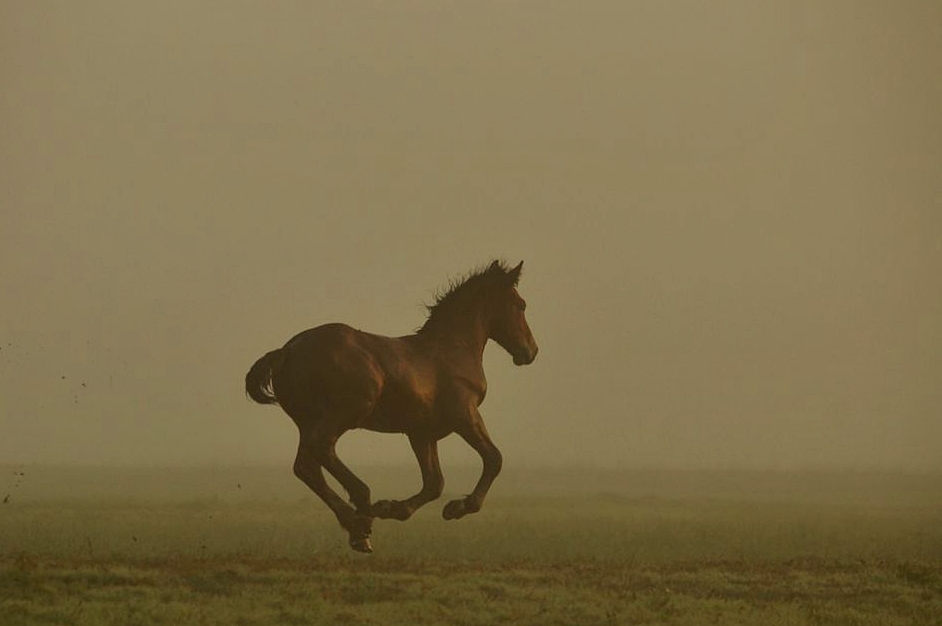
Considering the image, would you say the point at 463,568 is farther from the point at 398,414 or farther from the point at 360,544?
the point at 398,414

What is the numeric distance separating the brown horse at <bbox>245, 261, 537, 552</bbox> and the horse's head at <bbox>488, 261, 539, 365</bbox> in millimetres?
12

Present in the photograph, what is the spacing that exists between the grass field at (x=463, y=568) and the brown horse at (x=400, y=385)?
948mm

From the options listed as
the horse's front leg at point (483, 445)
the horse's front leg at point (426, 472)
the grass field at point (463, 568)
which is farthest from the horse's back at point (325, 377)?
Answer: the grass field at point (463, 568)

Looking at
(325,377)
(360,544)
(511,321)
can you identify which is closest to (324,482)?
(360,544)

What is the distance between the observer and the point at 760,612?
1772cm

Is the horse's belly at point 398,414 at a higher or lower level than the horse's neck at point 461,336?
lower

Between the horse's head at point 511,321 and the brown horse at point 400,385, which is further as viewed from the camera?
the horse's head at point 511,321

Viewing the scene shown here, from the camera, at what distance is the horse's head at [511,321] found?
69.8ft

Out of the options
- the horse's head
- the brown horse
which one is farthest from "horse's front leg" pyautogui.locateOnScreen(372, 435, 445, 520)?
the horse's head

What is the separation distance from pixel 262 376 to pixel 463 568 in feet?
11.2

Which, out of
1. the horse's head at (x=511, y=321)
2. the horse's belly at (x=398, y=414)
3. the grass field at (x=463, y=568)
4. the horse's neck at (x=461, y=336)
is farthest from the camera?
the horse's head at (x=511, y=321)

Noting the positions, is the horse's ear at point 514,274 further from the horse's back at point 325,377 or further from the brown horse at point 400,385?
the horse's back at point 325,377

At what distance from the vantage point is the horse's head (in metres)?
21.3

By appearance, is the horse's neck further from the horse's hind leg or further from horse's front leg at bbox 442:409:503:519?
the horse's hind leg
